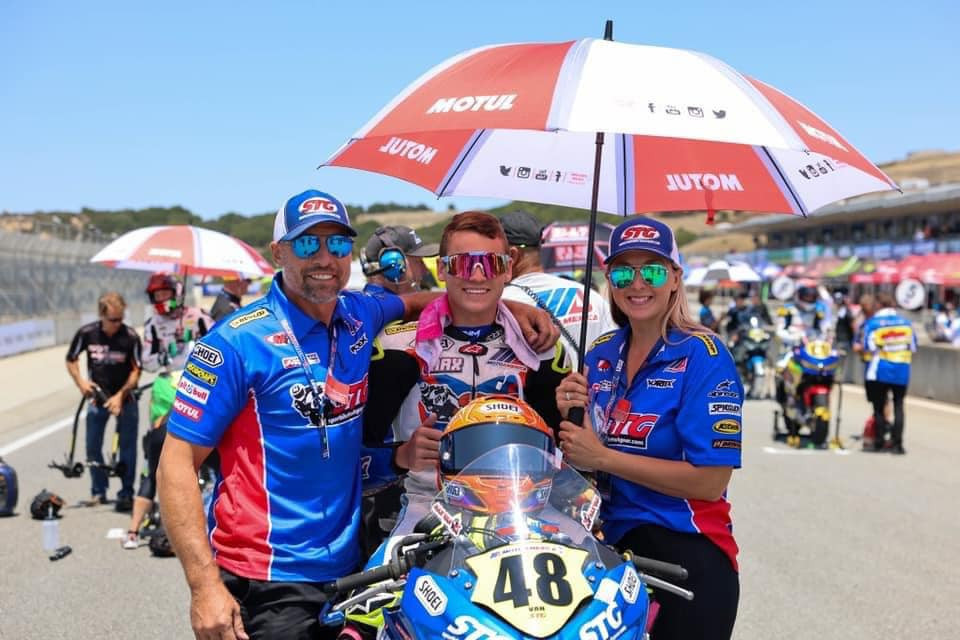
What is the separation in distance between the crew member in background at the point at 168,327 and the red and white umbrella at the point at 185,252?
0.23 metres

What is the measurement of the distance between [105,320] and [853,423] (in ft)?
37.3

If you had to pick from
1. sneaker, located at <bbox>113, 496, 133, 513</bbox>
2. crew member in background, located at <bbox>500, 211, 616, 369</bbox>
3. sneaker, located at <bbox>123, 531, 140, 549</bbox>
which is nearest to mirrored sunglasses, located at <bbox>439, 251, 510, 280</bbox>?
crew member in background, located at <bbox>500, 211, 616, 369</bbox>

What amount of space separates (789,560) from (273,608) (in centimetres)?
521

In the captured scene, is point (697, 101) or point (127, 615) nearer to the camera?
point (697, 101)

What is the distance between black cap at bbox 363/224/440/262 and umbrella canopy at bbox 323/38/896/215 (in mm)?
1250

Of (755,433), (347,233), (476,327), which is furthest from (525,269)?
(755,433)

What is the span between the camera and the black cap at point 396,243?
19.0 ft

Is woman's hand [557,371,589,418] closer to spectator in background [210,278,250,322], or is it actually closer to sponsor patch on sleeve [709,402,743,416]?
sponsor patch on sleeve [709,402,743,416]

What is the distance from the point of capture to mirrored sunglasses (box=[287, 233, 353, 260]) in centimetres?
317

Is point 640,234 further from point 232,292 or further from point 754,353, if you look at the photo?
point 754,353

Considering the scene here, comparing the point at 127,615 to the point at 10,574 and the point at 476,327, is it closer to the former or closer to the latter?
the point at 10,574

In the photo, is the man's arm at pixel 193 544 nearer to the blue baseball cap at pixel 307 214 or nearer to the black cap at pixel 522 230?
the blue baseball cap at pixel 307 214

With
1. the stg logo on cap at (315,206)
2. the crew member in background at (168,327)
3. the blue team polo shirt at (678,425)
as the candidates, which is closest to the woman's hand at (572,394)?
the blue team polo shirt at (678,425)

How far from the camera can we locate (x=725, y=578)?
3139 millimetres
